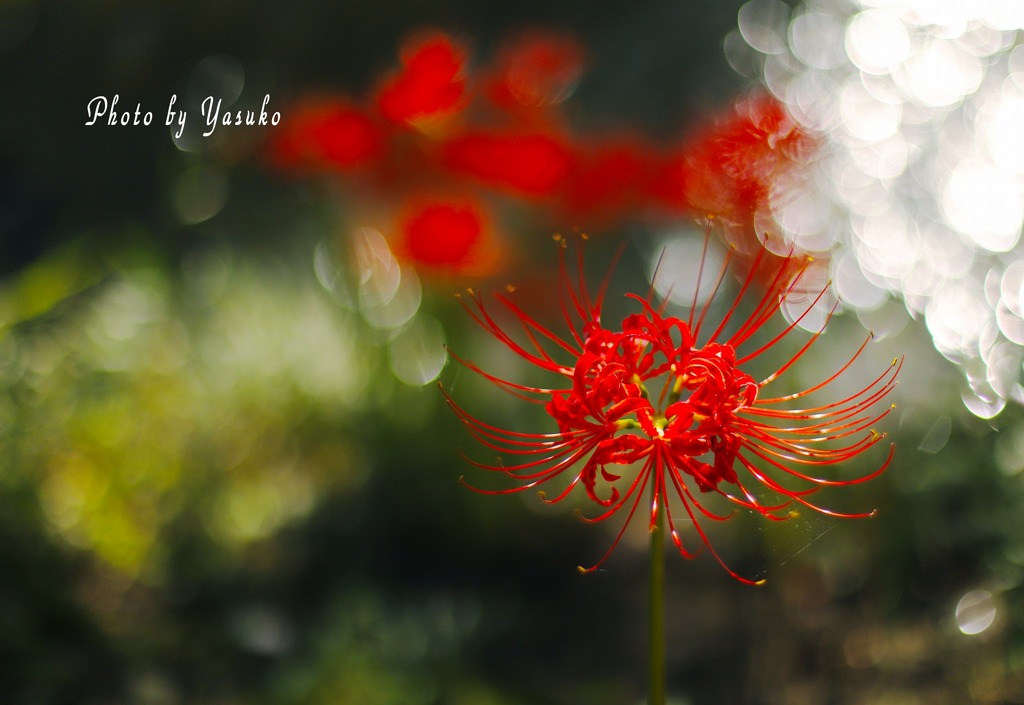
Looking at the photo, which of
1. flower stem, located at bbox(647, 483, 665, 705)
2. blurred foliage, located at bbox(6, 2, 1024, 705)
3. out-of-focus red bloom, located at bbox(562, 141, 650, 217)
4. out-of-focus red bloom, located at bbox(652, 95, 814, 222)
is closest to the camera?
flower stem, located at bbox(647, 483, 665, 705)

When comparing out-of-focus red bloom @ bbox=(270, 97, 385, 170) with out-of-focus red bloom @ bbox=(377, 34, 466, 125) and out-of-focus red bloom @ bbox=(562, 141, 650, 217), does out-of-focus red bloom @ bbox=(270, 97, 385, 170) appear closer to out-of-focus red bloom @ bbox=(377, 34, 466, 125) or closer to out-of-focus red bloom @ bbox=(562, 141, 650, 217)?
out-of-focus red bloom @ bbox=(377, 34, 466, 125)

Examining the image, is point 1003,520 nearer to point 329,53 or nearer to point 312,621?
point 312,621

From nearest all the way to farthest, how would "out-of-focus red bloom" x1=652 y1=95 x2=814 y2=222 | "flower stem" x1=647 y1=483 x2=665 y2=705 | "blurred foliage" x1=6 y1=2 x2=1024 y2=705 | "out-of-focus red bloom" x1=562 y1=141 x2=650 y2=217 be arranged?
"flower stem" x1=647 y1=483 x2=665 y2=705, "blurred foliage" x1=6 y1=2 x2=1024 y2=705, "out-of-focus red bloom" x1=652 y1=95 x2=814 y2=222, "out-of-focus red bloom" x1=562 y1=141 x2=650 y2=217

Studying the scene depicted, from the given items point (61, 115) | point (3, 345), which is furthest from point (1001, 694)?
point (61, 115)

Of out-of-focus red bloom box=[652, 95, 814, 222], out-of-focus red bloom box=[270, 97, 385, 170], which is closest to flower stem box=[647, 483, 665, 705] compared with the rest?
out-of-focus red bloom box=[652, 95, 814, 222]

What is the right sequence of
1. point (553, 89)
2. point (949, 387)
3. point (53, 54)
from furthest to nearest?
point (53, 54), point (553, 89), point (949, 387)
